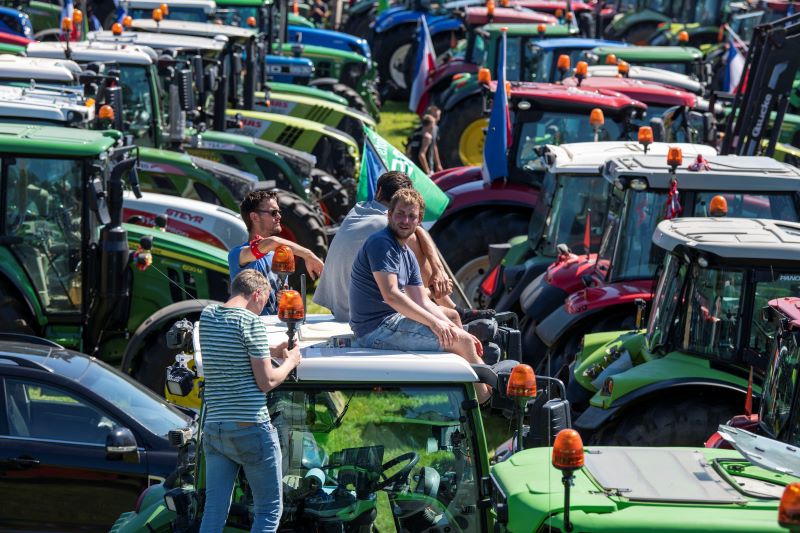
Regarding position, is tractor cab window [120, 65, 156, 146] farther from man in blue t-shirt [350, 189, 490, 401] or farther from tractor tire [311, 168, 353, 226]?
man in blue t-shirt [350, 189, 490, 401]

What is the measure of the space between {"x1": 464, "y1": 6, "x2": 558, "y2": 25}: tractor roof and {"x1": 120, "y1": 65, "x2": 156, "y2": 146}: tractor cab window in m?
9.78

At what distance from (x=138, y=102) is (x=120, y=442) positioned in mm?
8281

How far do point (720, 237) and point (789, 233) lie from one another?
1.70 ft

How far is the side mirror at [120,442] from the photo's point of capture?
8695 millimetres

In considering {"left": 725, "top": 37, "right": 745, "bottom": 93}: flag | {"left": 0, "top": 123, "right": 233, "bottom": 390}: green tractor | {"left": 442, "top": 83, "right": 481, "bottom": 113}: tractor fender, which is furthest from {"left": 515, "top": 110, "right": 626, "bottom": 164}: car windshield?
{"left": 725, "top": 37, "right": 745, "bottom": 93}: flag

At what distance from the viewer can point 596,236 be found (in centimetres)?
1275

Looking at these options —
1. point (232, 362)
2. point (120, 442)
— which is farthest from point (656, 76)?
point (232, 362)

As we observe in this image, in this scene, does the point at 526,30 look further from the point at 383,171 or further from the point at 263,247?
the point at 263,247

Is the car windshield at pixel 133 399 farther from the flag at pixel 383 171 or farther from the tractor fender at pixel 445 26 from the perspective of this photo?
the tractor fender at pixel 445 26

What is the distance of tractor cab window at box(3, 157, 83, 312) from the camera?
11.4m

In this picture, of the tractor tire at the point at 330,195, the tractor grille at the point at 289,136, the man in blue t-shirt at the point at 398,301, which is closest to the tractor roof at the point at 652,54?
the tractor grille at the point at 289,136

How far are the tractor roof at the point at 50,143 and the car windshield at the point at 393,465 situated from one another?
5483mm

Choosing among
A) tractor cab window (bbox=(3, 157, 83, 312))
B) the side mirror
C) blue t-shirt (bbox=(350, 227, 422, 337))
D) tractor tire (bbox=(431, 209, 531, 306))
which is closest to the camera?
blue t-shirt (bbox=(350, 227, 422, 337))

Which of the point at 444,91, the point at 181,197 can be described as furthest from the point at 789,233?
the point at 444,91
